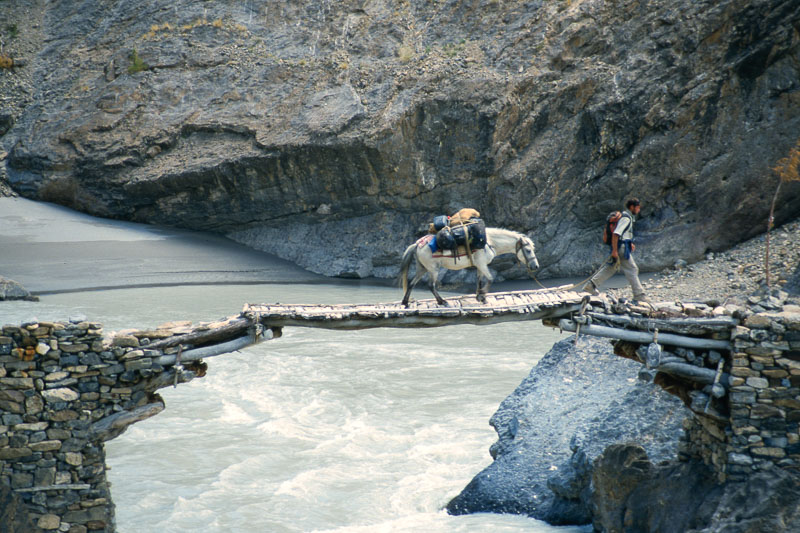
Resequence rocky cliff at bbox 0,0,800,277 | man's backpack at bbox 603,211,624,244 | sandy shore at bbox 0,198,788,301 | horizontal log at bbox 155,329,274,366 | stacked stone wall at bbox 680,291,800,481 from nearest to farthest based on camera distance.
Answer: stacked stone wall at bbox 680,291,800,481 < horizontal log at bbox 155,329,274,366 < man's backpack at bbox 603,211,624,244 < sandy shore at bbox 0,198,788,301 < rocky cliff at bbox 0,0,800,277

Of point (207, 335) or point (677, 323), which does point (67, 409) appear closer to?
point (207, 335)

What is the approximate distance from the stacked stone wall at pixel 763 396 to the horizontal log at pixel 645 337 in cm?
21

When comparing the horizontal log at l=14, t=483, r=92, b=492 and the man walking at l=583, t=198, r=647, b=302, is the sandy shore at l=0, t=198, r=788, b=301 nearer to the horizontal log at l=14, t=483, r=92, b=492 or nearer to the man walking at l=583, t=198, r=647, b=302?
the man walking at l=583, t=198, r=647, b=302

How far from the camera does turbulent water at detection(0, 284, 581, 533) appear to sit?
31.7 ft

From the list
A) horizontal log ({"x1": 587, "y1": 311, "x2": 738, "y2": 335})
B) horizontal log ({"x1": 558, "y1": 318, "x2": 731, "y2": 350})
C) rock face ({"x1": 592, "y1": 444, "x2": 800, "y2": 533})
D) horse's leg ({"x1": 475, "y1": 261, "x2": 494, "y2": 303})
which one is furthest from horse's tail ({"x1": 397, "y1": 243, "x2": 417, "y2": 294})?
rock face ({"x1": 592, "y1": 444, "x2": 800, "y2": 533})

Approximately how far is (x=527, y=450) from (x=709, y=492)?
104 inches

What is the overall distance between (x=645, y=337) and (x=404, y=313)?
106 inches

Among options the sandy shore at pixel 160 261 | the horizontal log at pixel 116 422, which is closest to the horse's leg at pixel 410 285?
the horizontal log at pixel 116 422

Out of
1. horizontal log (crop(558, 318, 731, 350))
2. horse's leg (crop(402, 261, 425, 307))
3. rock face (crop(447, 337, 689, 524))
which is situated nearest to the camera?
horizontal log (crop(558, 318, 731, 350))

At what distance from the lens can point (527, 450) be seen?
9.84 meters

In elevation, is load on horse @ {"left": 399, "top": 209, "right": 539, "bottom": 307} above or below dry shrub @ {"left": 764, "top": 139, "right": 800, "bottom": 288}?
below

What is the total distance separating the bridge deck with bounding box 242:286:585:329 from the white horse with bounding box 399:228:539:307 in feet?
1.16

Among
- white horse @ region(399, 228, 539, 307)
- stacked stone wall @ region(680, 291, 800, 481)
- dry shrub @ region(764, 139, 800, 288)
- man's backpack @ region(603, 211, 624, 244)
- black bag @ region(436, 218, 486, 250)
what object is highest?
dry shrub @ region(764, 139, 800, 288)

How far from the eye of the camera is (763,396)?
7.36m
